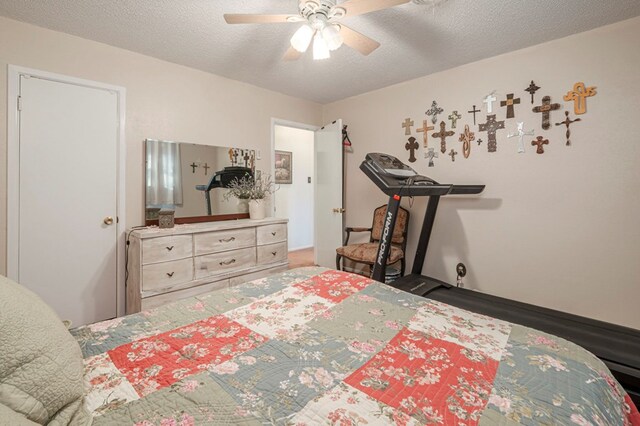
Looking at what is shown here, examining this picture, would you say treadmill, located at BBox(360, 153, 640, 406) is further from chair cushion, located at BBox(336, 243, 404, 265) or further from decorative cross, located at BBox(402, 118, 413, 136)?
decorative cross, located at BBox(402, 118, 413, 136)

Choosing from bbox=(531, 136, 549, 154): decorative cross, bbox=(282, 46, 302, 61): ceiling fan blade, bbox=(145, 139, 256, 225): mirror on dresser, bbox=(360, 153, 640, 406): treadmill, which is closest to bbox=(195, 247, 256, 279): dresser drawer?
bbox=(145, 139, 256, 225): mirror on dresser

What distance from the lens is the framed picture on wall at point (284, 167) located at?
535cm

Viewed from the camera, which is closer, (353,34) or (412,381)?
(412,381)

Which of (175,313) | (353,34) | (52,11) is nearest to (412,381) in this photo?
(175,313)

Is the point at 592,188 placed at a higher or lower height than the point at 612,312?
higher

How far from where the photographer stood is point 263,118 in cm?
373

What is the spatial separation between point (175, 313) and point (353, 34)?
1.86 meters

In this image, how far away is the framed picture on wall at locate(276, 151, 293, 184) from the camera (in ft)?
17.6

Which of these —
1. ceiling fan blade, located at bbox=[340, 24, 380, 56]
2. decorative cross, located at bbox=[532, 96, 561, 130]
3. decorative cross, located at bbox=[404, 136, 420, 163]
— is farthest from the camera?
decorative cross, located at bbox=[404, 136, 420, 163]

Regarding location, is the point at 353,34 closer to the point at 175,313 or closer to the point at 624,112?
the point at 175,313

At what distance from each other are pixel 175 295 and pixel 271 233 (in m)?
1.13

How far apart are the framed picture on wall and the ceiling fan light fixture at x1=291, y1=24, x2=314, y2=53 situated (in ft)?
11.4

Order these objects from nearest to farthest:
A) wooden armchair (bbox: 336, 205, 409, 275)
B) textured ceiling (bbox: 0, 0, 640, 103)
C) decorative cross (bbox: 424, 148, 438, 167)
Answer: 1. textured ceiling (bbox: 0, 0, 640, 103)
2. wooden armchair (bbox: 336, 205, 409, 275)
3. decorative cross (bbox: 424, 148, 438, 167)

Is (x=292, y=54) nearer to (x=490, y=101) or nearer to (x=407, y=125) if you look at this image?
(x=407, y=125)
